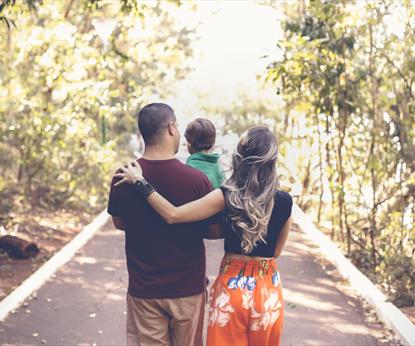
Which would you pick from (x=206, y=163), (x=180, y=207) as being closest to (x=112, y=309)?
(x=206, y=163)

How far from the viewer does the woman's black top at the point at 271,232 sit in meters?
4.15

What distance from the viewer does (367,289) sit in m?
8.85

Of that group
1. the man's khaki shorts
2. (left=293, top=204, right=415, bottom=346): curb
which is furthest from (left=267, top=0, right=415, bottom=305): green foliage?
the man's khaki shorts

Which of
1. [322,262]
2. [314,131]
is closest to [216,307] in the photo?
[322,262]

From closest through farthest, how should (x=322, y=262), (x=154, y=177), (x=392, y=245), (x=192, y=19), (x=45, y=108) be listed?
(x=154, y=177) < (x=392, y=245) < (x=322, y=262) < (x=45, y=108) < (x=192, y=19)

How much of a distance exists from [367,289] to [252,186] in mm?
5211

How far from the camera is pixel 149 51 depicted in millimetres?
18875

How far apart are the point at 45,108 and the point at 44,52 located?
145cm

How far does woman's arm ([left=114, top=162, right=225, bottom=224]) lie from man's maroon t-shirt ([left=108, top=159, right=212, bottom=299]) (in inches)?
2.4

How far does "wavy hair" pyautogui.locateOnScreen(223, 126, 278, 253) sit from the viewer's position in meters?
4.01

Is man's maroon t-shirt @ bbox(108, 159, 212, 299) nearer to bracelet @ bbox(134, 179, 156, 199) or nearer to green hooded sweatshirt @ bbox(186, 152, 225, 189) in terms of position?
bracelet @ bbox(134, 179, 156, 199)

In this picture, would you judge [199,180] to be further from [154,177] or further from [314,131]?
[314,131]

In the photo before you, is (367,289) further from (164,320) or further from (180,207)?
(180,207)

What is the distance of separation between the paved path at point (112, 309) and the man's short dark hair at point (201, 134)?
2361 mm
